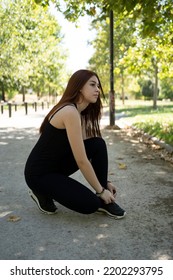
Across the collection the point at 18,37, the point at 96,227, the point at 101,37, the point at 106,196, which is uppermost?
the point at 101,37

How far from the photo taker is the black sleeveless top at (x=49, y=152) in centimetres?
372

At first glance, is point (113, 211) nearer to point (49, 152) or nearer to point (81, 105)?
point (49, 152)

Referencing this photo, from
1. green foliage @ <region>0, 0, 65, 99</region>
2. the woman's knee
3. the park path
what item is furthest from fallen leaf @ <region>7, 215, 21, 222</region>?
green foliage @ <region>0, 0, 65, 99</region>

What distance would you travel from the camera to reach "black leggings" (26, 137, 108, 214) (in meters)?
3.64

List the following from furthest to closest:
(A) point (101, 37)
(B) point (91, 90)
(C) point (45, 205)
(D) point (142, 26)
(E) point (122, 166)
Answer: (A) point (101, 37)
(D) point (142, 26)
(E) point (122, 166)
(C) point (45, 205)
(B) point (91, 90)

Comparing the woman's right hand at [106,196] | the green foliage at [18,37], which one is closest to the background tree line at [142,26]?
the woman's right hand at [106,196]

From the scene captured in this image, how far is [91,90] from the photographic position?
3684 mm

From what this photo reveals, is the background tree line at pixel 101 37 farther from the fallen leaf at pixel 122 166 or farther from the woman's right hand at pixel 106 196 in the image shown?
the woman's right hand at pixel 106 196

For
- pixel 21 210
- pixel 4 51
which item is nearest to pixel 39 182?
pixel 21 210

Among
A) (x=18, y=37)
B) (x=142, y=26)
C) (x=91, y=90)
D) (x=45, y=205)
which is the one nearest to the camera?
(x=91, y=90)

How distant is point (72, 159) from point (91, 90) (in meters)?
0.77

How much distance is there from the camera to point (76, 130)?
139 inches

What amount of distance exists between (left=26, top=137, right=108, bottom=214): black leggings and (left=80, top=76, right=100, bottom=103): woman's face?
496 mm

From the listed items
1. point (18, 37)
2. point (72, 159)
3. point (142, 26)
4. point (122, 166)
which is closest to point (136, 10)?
point (142, 26)
